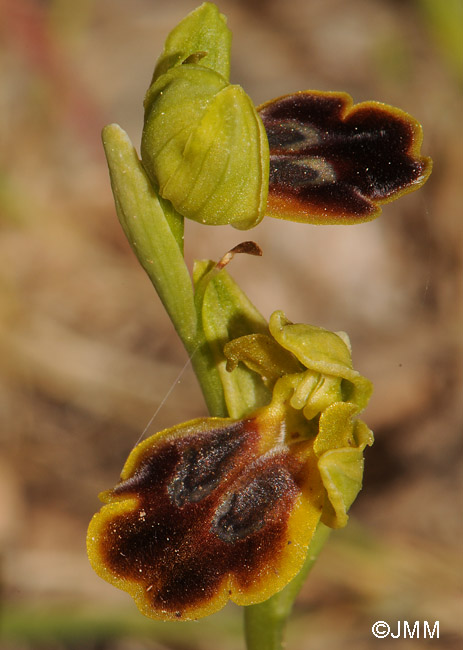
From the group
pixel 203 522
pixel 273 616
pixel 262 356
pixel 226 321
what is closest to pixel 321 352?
pixel 262 356

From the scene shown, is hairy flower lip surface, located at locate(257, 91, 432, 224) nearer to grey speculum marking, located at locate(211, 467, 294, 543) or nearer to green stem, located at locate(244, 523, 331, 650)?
grey speculum marking, located at locate(211, 467, 294, 543)

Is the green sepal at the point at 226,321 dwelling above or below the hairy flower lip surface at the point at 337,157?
below

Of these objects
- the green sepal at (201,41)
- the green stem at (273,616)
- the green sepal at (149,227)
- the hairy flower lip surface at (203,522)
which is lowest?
the green stem at (273,616)

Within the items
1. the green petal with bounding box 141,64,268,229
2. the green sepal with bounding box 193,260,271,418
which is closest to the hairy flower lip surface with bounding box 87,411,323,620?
the green sepal with bounding box 193,260,271,418

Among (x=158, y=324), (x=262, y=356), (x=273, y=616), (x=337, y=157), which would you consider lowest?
(x=273, y=616)

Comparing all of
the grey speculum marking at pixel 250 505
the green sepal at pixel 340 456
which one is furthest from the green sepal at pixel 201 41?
the grey speculum marking at pixel 250 505

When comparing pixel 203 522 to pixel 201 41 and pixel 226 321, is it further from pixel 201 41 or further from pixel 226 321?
pixel 201 41

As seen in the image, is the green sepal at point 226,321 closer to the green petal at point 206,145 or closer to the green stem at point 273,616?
the green petal at point 206,145
